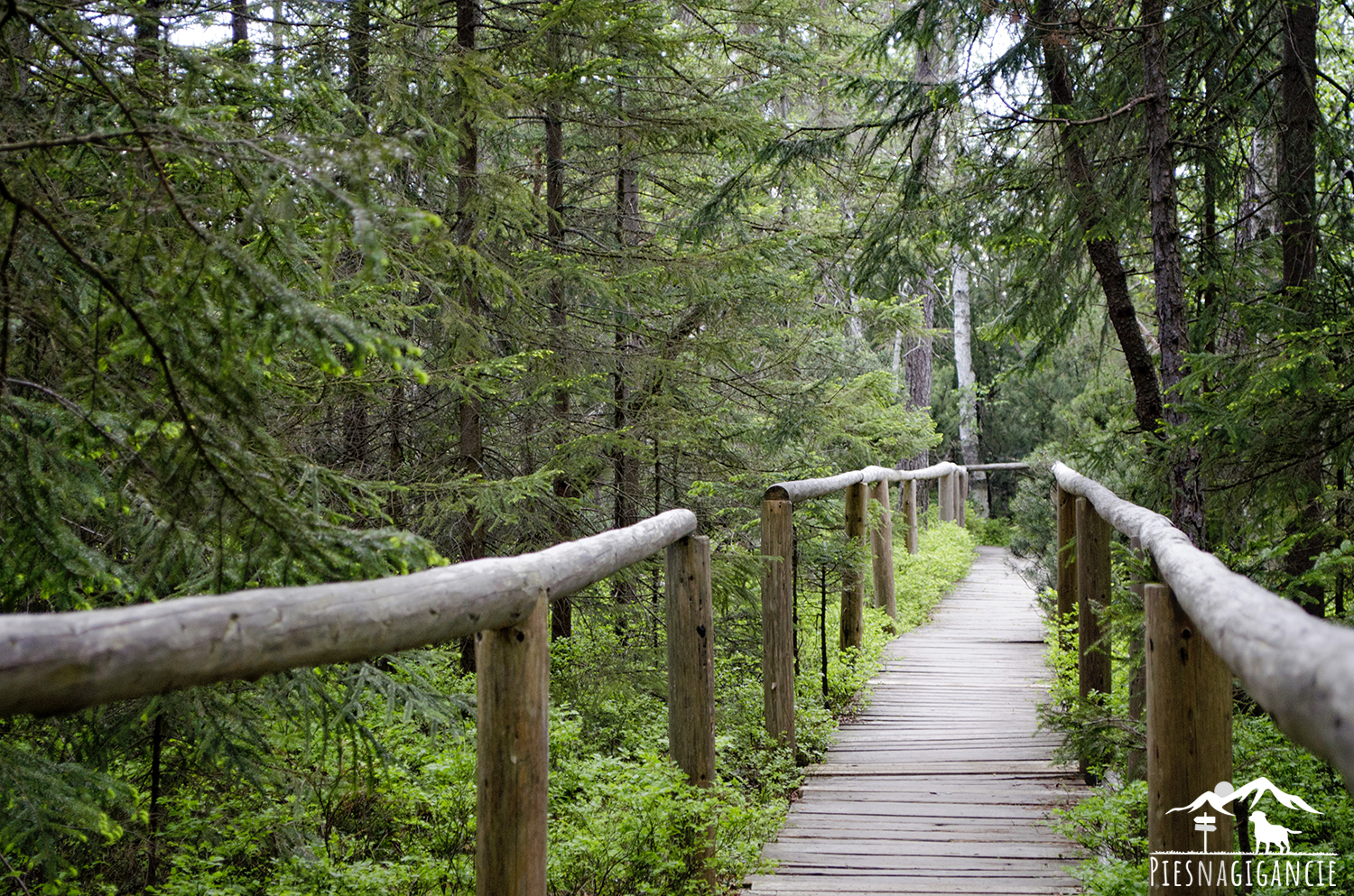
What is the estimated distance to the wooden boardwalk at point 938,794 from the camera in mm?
4160

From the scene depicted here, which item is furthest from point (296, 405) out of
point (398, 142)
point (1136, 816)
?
point (1136, 816)

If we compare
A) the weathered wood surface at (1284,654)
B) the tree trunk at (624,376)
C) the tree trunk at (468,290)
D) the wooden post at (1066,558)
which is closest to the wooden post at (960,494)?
the tree trunk at (624,376)

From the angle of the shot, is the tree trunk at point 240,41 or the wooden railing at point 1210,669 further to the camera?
the tree trunk at point 240,41

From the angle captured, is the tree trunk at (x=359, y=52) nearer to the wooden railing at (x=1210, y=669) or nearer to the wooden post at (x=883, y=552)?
the wooden railing at (x=1210, y=669)

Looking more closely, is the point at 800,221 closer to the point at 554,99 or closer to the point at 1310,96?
the point at 554,99

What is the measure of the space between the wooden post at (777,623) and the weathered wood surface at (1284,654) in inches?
136

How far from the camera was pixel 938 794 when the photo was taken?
5277mm

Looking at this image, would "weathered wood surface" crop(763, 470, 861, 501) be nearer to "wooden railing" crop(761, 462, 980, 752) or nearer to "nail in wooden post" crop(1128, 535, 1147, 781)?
"wooden railing" crop(761, 462, 980, 752)

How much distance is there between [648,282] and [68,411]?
221 inches

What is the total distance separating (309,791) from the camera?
4.86 m

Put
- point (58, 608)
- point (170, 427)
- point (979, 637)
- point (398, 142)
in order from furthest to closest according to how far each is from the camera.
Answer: point (979, 637) < point (58, 608) < point (170, 427) < point (398, 142)

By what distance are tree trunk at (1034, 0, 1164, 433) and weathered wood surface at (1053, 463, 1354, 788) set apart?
5.38 m

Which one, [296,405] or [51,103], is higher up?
[51,103]

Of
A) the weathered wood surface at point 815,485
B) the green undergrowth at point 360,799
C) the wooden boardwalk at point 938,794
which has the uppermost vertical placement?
the weathered wood surface at point 815,485
